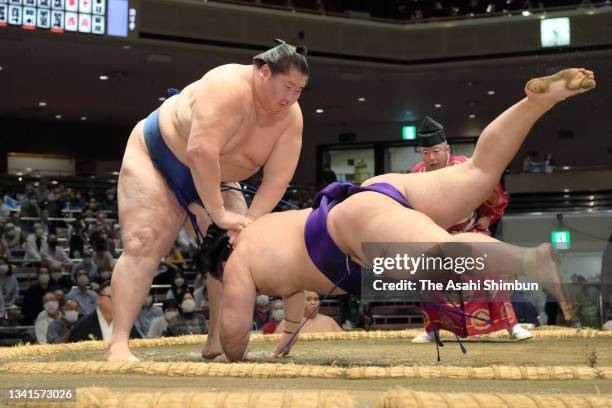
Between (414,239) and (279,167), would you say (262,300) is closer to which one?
(279,167)

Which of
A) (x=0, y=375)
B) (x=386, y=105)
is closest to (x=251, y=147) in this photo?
(x=0, y=375)

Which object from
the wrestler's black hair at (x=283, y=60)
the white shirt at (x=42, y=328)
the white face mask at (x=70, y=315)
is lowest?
the white shirt at (x=42, y=328)

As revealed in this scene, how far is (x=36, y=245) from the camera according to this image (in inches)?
332

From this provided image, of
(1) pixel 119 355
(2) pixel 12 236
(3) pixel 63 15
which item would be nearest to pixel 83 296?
(2) pixel 12 236

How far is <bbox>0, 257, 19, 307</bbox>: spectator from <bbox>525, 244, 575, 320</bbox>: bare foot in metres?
5.95

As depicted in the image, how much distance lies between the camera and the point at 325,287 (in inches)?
82.4

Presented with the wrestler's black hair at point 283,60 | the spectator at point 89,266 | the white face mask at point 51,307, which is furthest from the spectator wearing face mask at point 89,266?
the wrestler's black hair at point 283,60

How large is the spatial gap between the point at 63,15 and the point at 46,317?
4610 mm

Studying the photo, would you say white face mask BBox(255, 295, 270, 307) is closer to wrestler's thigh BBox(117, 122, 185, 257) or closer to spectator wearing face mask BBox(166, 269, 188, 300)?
spectator wearing face mask BBox(166, 269, 188, 300)

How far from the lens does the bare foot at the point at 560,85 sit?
1770 millimetres

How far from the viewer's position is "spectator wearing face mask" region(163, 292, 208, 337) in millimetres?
4970

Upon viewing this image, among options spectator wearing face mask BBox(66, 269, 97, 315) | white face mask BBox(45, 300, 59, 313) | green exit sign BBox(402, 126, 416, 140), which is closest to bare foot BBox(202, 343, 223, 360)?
white face mask BBox(45, 300, 59, 313)

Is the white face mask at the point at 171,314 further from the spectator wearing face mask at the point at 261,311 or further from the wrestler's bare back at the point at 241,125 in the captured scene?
the wrestler's bare back at the point at 241,125

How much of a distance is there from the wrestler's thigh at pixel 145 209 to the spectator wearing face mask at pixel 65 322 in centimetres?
270
